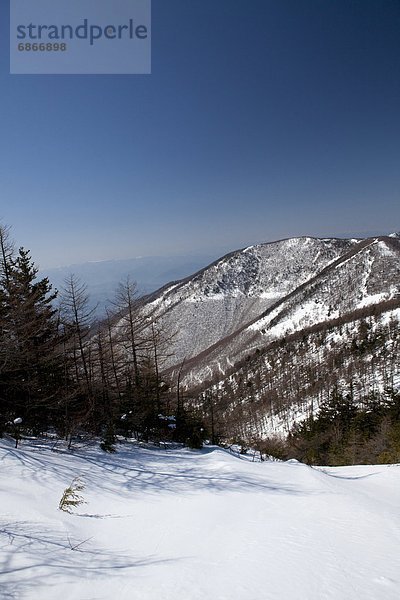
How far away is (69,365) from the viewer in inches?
669

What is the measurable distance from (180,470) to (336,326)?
150 metres

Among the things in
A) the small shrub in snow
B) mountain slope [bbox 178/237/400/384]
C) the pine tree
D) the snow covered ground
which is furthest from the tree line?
mountain slope [bbox 178/237/400/384]

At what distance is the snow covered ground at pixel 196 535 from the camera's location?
13.1 ft

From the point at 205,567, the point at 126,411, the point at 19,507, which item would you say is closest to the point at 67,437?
the point at 126,411

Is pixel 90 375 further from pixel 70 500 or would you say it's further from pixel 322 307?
pixel 322 307

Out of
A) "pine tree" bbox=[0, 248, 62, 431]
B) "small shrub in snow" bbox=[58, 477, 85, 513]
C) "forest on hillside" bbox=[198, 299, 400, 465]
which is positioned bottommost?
"forest on hillside" bbox=[198, 299, 400, 465]

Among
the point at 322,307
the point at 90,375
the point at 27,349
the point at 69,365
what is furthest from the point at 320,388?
the point at 27,349

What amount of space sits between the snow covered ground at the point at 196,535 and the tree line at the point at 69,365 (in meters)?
3.88

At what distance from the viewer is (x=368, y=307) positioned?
152250 millimetres

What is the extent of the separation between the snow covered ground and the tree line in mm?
3884

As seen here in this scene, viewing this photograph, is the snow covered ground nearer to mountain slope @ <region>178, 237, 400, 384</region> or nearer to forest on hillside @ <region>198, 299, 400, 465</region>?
forest on hillside @ <region>198, 299, 400, 465</region>

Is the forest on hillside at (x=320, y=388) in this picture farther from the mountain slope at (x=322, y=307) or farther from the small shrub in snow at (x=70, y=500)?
the small shrub in snow at (x=70, y=500)

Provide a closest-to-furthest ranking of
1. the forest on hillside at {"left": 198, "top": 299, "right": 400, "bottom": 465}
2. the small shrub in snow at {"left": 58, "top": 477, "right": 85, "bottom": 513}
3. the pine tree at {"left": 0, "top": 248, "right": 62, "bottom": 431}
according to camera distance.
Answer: the small shrub in snow at {"left": 58, "top": 477, "right": 85, "bottom": 513} < the pine tree at {"left": 0, "top": 248, "right": 62, "bottom": 431} < the forest on hillside at {"left": 198, "top": 299, "right": 400, "bottom": 465}

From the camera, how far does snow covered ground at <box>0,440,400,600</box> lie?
13.1 ft
